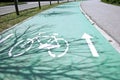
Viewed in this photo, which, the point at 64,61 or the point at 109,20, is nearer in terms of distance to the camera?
the point at 64,61

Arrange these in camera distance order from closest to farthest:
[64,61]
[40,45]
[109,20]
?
[64,61]
[40,45]
[109,20]

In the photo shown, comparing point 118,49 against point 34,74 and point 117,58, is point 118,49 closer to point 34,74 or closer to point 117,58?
point 117,58

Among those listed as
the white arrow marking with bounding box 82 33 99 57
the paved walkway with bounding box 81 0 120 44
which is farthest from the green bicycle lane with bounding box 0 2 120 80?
the paved walkway with bounding box 81 0 120 44

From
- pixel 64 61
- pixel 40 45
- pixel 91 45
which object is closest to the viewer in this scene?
pixel 64 61

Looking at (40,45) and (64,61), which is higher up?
(64,61)

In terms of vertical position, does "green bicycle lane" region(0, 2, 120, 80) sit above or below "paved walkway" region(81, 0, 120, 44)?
above

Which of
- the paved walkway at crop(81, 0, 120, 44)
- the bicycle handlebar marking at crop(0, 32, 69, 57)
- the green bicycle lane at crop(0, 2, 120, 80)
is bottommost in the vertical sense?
the paved walkway at crop(81, 0, 120, 44)

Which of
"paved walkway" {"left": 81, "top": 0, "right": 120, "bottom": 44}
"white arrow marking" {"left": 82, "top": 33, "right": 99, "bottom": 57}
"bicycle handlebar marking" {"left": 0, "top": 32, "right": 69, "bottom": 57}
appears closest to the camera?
"white arrow marking" {"left": 82, "top": 33, "right": 99, "bottom": 57}

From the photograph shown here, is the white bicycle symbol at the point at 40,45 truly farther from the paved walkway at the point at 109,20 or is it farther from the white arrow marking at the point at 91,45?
the paved walkway at the point at 109,20

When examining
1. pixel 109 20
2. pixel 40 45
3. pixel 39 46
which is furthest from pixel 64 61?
pixel 109 20

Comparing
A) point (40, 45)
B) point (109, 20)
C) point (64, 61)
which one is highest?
point (64, 61)

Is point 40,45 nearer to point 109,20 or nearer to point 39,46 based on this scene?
point 39,46

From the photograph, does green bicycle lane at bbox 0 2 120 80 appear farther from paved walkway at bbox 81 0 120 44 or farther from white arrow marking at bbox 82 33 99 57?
paved walkway at bbox 81 0 120 44

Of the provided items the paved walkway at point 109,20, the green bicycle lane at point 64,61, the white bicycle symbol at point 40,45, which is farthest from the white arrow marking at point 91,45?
the paved walkway at point 109,20
